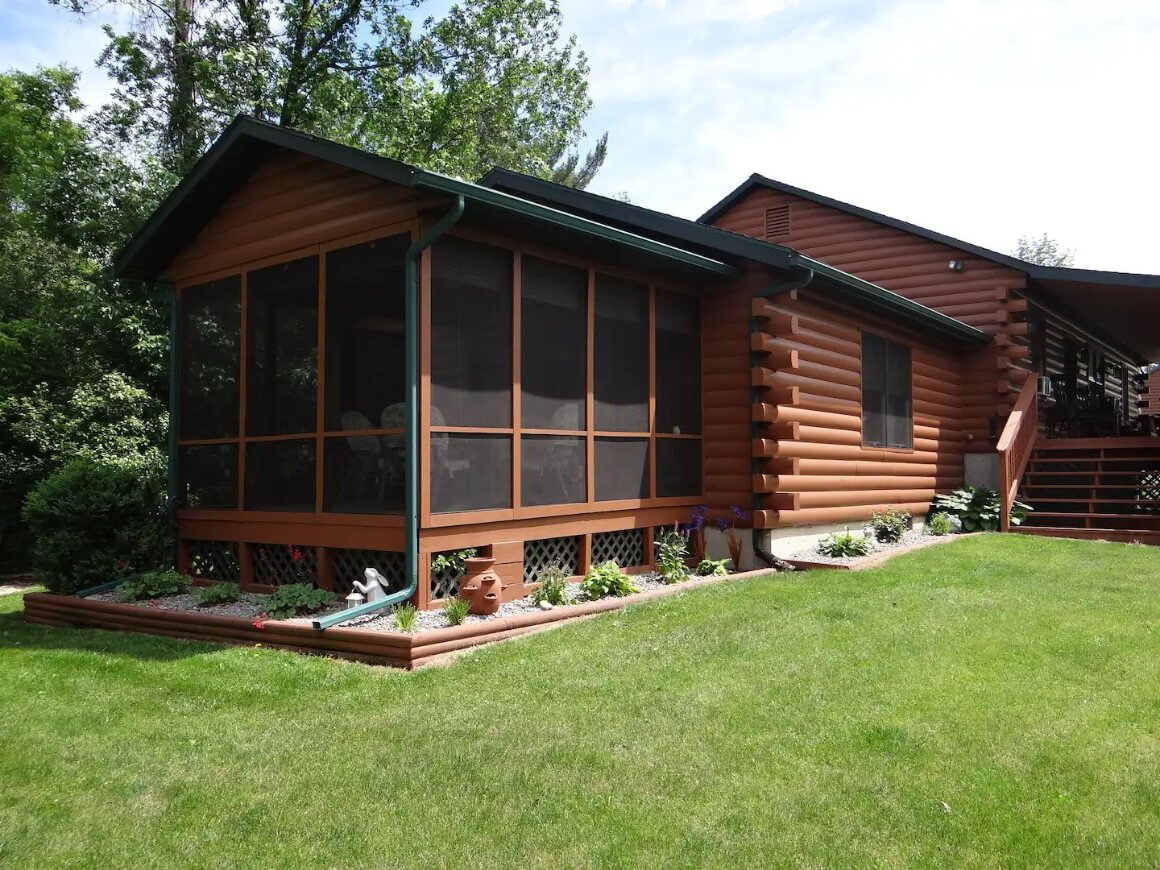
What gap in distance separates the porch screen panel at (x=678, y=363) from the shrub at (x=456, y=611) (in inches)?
133

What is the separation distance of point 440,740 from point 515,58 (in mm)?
21572

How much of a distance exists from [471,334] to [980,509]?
330 inches

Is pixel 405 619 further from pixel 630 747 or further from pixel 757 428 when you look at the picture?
pixel 757 428

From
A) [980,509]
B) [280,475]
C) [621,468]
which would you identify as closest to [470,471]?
[621,468]

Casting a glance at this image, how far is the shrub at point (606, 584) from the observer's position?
7305 millimetres

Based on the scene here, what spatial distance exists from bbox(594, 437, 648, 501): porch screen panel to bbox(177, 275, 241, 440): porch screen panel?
12.3 ft

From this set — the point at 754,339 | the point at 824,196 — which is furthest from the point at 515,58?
the point at 754,339

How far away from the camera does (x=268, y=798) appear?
11.5ft

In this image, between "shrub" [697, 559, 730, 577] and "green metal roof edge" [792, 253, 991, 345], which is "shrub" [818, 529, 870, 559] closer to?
"shrub" [697, 559, 730, 577]

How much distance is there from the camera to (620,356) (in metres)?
8.42

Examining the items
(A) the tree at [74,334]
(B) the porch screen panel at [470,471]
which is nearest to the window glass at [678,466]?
(B) the porch screen panel at [470,471]

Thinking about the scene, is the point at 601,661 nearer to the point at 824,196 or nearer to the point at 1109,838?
the point at 1109,838

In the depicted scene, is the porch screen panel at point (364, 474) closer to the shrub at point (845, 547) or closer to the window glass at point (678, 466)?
the window glass at point (678, 466)

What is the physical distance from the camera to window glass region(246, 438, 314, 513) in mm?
7621
